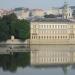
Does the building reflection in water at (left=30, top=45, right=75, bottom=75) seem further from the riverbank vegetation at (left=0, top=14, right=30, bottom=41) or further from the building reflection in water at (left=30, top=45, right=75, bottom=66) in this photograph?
the riverbank vegetation at (left=0, top=14, right=30, bottom=41)

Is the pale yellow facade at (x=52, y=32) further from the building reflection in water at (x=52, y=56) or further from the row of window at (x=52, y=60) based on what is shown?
the row of window at (x=52, y=60)

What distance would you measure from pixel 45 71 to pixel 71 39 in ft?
56.8

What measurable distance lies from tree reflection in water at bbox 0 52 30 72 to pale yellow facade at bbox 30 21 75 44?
361 inches

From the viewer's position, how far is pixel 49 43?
4275cm

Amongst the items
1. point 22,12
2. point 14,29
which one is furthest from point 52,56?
point 22,12

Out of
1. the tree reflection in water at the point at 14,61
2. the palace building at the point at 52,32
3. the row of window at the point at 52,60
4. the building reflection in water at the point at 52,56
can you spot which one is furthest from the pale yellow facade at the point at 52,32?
the row of window at the point at 52,60

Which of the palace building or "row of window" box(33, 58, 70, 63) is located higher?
"row of window" box(33, 58, 70, 63)

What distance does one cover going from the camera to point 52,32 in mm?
44312

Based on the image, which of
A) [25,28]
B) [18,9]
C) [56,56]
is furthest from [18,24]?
[18,9]

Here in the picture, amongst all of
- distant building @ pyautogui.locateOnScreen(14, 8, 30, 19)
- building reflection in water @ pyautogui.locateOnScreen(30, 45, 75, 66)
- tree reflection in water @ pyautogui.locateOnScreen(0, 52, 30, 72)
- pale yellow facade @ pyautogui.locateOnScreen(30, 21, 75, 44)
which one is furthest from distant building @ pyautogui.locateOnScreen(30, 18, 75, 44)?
distant building @ pyautogui.locateOnScreen(14, 8, 30, 19)

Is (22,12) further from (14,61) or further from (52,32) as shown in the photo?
(14,61)

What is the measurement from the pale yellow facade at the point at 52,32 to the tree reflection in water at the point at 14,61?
918 cm

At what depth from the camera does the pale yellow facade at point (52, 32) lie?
43.1m

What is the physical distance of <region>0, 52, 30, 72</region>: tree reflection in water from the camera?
27683 millimetres
